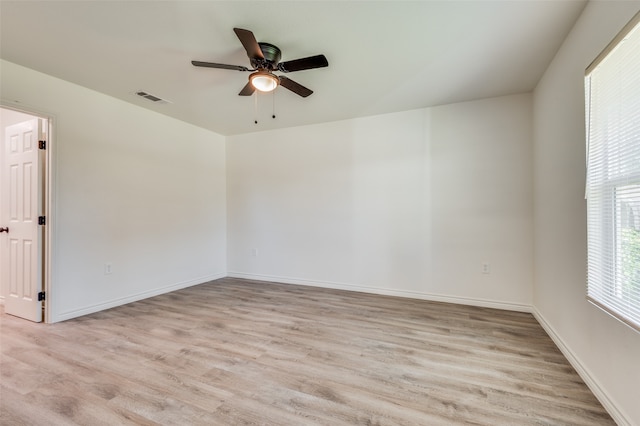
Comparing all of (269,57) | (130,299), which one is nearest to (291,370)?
(269,57)

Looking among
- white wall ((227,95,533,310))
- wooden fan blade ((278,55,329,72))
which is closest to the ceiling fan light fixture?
wooden fan blade ((278,55,329,72))

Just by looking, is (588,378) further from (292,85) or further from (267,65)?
(267,65)

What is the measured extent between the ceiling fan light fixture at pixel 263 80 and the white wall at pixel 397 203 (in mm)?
1995

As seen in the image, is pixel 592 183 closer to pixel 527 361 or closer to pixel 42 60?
pixel 527 361

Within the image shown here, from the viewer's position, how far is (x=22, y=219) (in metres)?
3.15

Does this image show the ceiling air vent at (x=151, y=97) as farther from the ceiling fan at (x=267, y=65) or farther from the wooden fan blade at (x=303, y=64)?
the wooden fan blade at (x=303, y=64)

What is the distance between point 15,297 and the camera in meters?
3.21

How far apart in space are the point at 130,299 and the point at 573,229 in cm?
482

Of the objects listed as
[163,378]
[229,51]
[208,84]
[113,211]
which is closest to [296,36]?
[229,51]

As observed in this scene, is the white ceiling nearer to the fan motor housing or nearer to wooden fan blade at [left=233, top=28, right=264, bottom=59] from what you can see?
the fan motor housing

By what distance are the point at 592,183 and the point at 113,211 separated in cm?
472

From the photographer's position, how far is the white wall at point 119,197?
3.03 m

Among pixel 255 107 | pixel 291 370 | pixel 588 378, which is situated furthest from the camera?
pixel 255 107

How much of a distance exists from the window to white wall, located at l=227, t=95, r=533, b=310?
1.54 m
